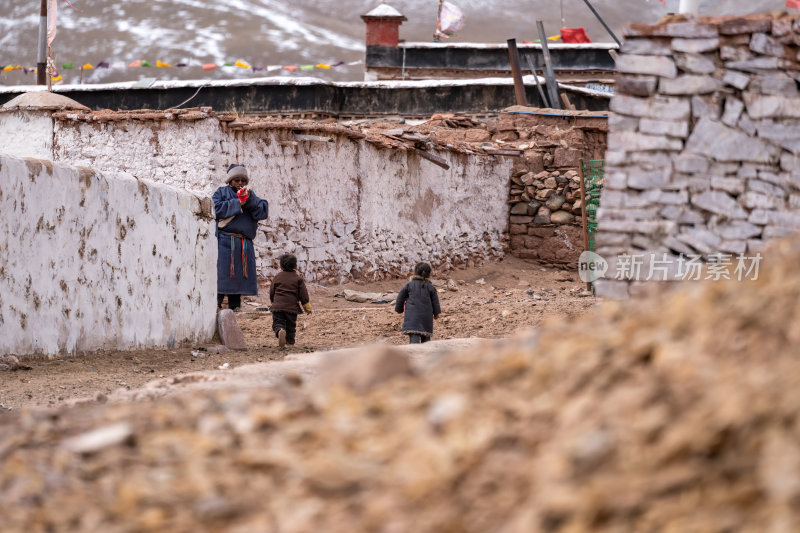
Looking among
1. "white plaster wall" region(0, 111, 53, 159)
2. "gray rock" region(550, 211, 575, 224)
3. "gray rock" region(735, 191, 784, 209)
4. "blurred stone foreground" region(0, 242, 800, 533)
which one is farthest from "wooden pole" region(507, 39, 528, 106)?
"blurred stone foreground" region(0, 242, 800, 533)

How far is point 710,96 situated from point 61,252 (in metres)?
4.30

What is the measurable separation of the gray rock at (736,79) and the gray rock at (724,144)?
0.21 meters

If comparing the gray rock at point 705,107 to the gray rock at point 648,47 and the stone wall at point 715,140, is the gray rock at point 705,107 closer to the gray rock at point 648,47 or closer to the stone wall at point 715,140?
the stone wall at point 715,140

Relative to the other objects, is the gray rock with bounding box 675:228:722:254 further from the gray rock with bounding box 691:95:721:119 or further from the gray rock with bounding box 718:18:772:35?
the gray rock with bounding box 718:18:772:35

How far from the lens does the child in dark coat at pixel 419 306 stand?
8375 millimetres

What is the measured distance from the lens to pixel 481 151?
15.4 m

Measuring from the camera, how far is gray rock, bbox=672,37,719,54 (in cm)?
524

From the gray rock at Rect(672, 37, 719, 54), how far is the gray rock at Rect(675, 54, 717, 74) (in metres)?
0.03

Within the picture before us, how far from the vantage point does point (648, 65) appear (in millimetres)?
5297

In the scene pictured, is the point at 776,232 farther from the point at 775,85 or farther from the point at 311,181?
the point at 311,181

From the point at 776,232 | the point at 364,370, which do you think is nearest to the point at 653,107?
the point at 776,232

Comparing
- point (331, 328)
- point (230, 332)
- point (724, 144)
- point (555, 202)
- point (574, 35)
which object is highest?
point (574, 35)

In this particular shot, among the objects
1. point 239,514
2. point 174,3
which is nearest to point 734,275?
point 239,514

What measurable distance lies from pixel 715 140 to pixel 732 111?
173mm
